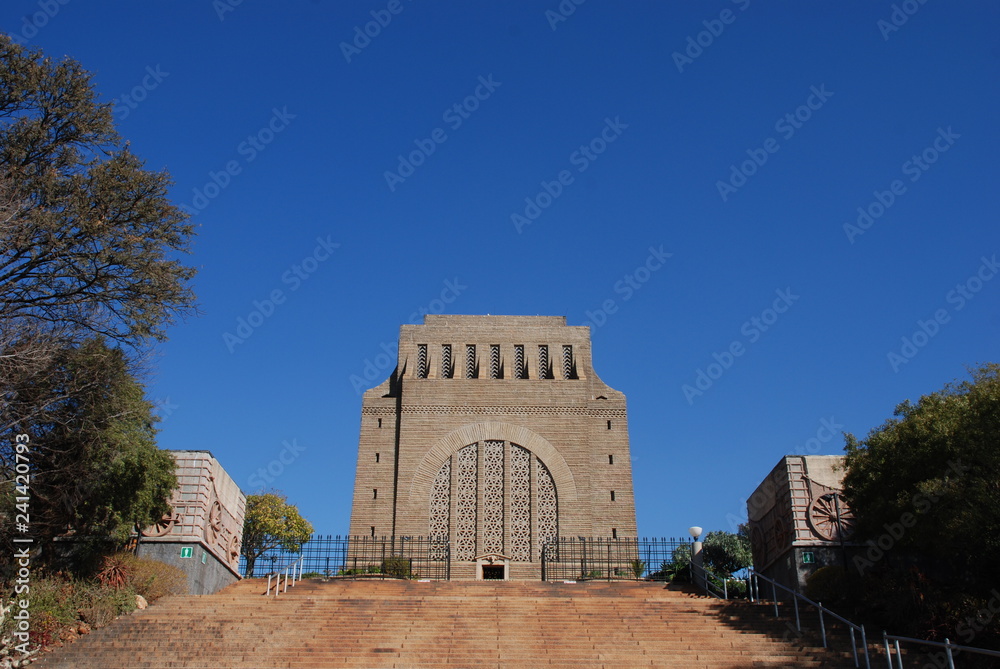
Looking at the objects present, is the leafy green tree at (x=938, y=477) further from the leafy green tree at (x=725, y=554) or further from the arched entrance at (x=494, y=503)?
the arched entrance at (x=494, y=503)

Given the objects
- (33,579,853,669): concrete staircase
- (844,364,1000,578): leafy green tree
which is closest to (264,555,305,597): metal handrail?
(33,579,853,669): concrete staircase

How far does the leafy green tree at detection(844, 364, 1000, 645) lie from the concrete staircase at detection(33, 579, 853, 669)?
94.6 inches

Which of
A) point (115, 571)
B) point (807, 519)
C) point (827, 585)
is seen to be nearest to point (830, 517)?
point (807, 519)

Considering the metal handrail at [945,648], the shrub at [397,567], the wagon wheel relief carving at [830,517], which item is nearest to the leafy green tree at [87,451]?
the shrub at [397,567]

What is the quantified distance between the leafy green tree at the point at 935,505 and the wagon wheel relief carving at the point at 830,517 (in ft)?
3.43

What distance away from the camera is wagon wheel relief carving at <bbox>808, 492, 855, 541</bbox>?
23.0 m

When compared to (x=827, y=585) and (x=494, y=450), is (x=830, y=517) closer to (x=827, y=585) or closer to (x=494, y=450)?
(x=827, y=585)

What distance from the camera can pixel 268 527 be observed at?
131ft

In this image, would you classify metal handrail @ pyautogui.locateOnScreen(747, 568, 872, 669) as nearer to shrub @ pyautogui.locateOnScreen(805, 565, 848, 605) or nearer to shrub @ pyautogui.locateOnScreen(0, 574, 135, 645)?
shrub @ pyautogui.locateOnScreen(805, 565, 848, 605)

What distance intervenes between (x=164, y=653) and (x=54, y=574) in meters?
4.71

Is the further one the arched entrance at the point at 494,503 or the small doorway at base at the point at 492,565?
the arched entrance at the point at 494,503

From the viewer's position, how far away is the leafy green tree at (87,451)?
1950cm

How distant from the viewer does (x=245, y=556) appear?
40375 mm

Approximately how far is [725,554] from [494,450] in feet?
30.9
